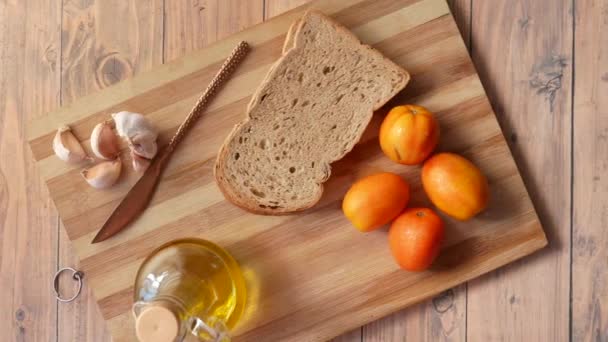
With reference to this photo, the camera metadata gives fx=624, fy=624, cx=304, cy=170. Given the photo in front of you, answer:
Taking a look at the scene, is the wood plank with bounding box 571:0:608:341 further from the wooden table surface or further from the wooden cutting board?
the wooden cutting board

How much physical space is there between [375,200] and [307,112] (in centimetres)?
24

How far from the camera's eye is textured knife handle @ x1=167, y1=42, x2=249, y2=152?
1310 mm

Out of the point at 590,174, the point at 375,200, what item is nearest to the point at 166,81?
the point at 375,200

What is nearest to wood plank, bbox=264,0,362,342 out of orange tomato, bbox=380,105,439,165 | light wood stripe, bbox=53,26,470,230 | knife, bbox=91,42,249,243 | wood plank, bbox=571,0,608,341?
knife, bbox=91,42,249,243

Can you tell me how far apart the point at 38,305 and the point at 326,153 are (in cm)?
74

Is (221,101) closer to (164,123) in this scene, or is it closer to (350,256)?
(164,123)

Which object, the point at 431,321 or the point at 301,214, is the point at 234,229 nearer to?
the point at 301,214

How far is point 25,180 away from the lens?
55.9 inches

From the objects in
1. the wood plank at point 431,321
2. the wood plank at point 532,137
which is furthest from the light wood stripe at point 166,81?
the wood plank at point 431,321

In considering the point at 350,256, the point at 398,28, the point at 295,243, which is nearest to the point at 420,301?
the point at 350,256

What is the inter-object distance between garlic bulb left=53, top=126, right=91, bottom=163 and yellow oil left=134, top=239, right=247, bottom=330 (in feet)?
0.93

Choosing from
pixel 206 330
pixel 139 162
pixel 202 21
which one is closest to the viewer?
pixel 206 330

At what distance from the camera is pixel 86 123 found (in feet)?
4.38

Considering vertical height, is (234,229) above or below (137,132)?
below
